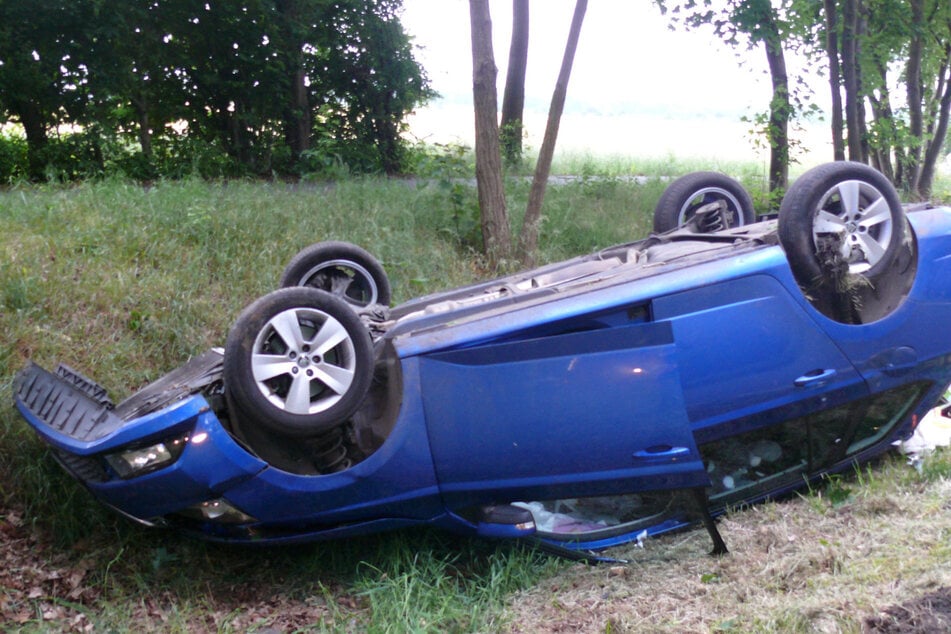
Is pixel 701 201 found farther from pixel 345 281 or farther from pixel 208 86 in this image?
pixel 208 86

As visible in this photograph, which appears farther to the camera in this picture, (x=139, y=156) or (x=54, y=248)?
(x=139, y=156)

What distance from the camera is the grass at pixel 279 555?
341 centimetres

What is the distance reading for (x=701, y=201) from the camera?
5.62m

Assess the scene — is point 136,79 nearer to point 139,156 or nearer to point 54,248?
point 139,156

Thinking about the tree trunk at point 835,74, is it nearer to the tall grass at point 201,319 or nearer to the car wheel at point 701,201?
the tall grass at point 201,319

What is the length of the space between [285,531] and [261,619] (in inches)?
15.2

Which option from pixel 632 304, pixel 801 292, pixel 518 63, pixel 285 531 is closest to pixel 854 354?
pixel 801 292

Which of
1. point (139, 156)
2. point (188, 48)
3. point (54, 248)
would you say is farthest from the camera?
point (188, 48)

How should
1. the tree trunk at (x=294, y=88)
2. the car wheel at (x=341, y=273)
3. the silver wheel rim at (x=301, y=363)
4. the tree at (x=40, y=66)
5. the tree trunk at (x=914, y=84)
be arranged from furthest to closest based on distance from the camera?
the tree trunk at (x=294, y=88) → the tree trunk at (x=914, y=84) → the tree at (x=40, y=66) → the car wheel at (x=341, y=273) → the silver wheel rim at (x=301, y=363)

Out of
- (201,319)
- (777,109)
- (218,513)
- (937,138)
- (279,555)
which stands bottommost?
(279,555)

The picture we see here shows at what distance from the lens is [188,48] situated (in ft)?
41.3

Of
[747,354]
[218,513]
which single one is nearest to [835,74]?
[747,354]

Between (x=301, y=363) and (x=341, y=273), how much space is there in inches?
67.2

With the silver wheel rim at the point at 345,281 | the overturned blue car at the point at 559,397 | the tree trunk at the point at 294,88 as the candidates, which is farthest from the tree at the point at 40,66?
the overturned blue car at the point at 559,397
